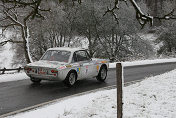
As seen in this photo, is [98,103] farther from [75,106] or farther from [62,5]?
[62,5]

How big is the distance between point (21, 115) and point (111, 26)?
2686 centimetres

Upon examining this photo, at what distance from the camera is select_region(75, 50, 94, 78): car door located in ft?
36.7

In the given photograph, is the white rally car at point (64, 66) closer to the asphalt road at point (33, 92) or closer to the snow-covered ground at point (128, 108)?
the asphalt road at point (33, 92)

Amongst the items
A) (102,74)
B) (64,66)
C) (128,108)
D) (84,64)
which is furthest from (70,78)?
(128,108)

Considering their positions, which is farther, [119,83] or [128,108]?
[128,108]

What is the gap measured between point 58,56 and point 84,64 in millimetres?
1308

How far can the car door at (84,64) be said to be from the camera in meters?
11.2

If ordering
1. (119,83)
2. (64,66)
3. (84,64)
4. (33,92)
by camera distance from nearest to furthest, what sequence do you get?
(119,83) → (33,92) → (64,66) → (84,64)

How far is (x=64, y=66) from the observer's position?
33.1ft

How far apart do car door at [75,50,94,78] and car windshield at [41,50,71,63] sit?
0.58 metres

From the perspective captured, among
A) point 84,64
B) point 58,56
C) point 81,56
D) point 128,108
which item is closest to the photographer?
point 128,108

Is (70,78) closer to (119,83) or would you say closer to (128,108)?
(128,108)

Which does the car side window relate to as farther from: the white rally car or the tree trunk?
the tree trunk

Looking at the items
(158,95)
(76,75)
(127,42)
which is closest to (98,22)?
(127,42)
